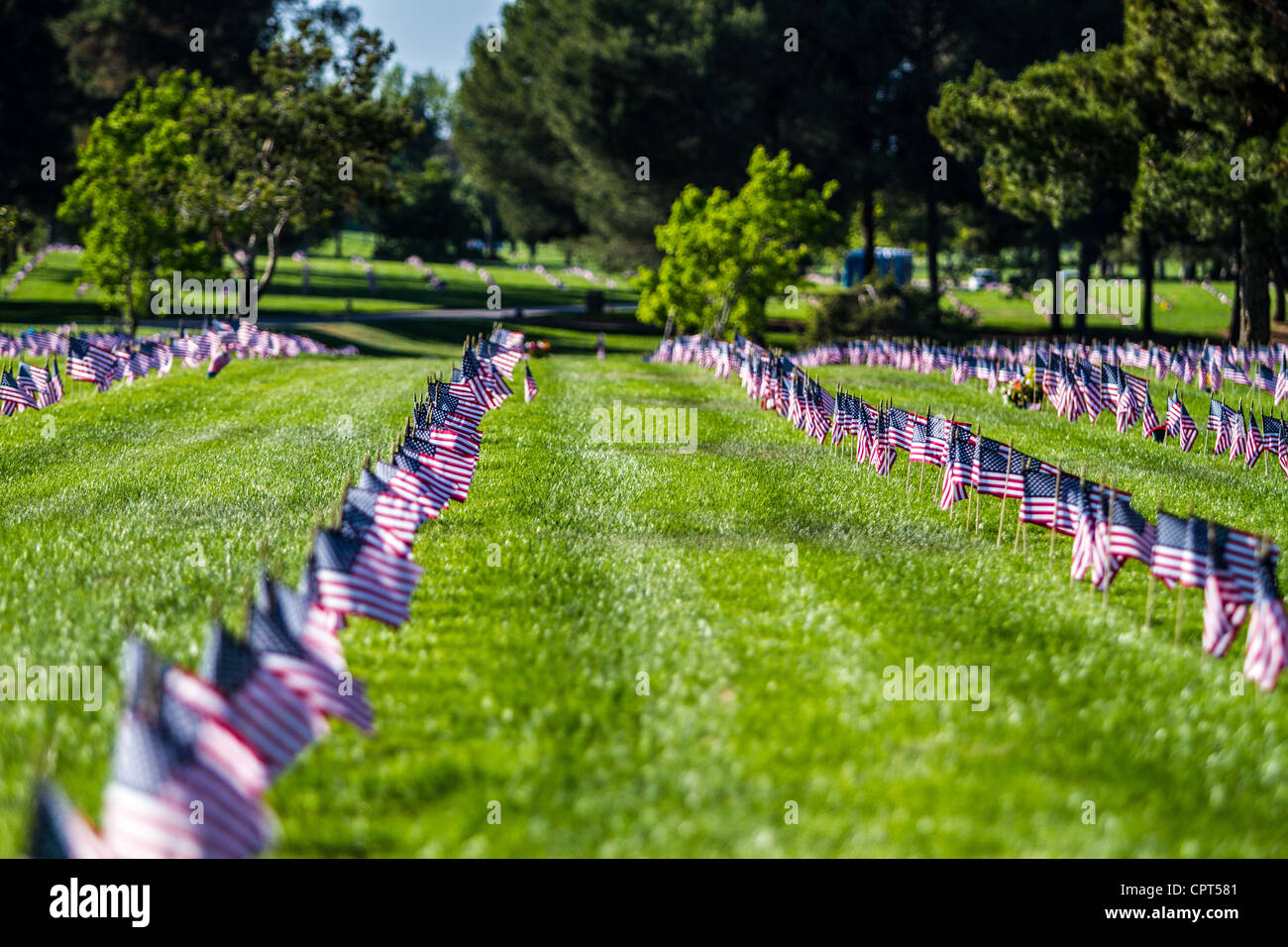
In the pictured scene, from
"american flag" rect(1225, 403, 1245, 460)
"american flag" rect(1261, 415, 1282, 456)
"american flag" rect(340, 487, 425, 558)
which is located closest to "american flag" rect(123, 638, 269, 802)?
"american flag" rect(340, 487, 425, 558)

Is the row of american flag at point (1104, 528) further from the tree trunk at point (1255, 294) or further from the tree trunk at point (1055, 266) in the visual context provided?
→ the tree trunk at point (1055, 266)

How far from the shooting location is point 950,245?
126312 mm

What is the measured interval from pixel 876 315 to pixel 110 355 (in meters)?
43.0

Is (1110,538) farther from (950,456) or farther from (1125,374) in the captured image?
(1125,374)

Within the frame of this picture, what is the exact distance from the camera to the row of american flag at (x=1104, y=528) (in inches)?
396

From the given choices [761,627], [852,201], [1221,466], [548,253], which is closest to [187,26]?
[852,201]

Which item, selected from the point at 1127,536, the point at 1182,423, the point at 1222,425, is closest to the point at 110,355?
the point at 1182,423

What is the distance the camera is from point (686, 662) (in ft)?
34.2

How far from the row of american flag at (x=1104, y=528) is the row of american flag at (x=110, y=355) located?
17228 mm

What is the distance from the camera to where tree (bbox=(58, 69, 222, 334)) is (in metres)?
51.5

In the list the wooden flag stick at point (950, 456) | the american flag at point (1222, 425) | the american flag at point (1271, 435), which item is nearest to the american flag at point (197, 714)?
the wooden flag stick at point (950, 456)

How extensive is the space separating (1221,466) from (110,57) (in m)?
78.7
